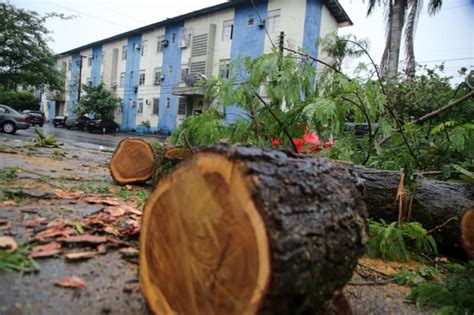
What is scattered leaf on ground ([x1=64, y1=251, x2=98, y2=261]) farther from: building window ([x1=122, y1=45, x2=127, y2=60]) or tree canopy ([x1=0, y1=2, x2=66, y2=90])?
building window ([x1=122, y1=45, x2=127, y2=60])

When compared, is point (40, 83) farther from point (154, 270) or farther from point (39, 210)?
point (154, 270)

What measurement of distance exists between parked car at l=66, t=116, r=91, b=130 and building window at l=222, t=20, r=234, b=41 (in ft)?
40.1

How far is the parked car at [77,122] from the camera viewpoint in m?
24.8

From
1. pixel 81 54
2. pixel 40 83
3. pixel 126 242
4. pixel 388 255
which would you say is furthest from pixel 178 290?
pixel 81 54

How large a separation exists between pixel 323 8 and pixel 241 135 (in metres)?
16.4

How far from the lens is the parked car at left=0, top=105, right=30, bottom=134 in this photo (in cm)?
1315

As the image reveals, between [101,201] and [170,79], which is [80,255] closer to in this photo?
[101,201]

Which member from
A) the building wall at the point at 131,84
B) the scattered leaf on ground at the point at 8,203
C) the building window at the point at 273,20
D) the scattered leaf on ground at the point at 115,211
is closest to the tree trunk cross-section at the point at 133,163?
the scattered leaf on ground at the point at 115,211

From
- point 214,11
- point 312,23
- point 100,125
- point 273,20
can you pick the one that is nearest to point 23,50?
point 100,125

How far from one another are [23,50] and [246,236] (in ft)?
58.5

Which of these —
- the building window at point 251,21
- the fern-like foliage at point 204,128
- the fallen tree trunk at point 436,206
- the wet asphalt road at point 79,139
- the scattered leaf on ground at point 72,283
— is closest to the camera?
the scattered leaf on ground at point 72,283

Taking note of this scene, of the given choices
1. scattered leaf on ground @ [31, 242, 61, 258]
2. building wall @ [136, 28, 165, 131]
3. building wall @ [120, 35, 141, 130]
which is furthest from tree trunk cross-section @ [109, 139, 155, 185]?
building wall @ [120, 35, 141, 130]

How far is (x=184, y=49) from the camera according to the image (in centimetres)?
2212

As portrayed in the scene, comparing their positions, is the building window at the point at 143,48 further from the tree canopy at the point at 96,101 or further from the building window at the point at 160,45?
the tree canopy at the point at 96,101
